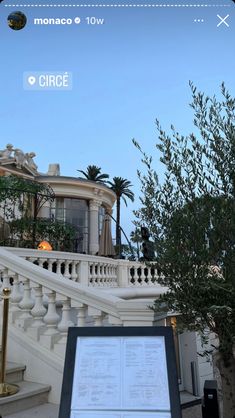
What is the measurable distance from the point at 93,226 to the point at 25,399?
1745 cm

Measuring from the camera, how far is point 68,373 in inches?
80.4

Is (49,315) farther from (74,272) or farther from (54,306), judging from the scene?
(74,272)

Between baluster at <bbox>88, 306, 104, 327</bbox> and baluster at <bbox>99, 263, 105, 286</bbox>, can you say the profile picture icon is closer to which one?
baluster at <bbox>88, 306, 104, 327</bbox>

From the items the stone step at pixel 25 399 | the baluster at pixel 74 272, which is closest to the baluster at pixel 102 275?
the baluster at pixel 74 272

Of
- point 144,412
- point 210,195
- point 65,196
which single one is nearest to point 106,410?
point 144,412

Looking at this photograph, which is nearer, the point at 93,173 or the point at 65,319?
the point at 65,319

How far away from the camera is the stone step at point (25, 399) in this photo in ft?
10.2

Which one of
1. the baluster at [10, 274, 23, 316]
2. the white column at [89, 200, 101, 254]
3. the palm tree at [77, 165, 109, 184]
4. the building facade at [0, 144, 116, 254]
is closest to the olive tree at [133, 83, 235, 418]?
the baluster at [10, 274, 23, 316]

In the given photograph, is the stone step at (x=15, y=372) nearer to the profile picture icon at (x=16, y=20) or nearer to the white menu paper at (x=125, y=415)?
the white menu paper at (x=125, y=415)

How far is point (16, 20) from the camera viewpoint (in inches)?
104

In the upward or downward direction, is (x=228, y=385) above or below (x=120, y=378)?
→ below

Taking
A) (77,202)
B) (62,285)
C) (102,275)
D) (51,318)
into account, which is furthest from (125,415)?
(77,202)

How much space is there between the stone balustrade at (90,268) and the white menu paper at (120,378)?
224 cm

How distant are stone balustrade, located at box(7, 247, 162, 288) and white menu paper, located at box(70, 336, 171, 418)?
2.24m
